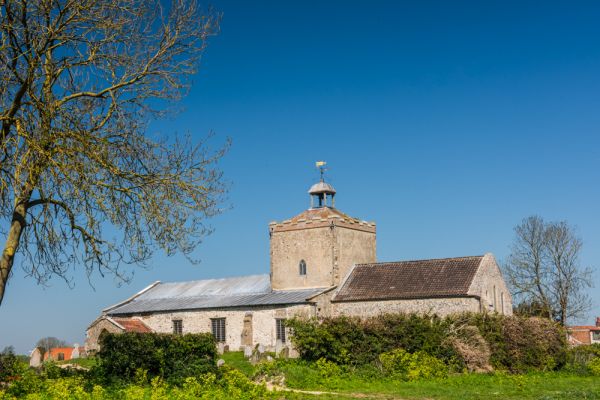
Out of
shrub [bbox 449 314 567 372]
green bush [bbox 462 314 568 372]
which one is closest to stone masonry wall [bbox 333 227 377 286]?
shrub [bbox 449 314 567 372]

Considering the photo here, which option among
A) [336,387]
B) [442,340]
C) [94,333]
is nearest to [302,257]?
[94,333]

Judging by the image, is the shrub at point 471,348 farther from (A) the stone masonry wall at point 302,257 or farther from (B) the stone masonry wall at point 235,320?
(A) the stone masonry wall at point 302,257

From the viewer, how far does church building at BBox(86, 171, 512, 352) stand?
126ft

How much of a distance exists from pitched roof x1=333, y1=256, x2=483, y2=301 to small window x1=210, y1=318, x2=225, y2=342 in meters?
7.82

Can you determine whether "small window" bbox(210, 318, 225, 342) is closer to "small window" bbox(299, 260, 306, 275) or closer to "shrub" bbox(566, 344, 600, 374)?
"small window" bbox(299, 260, 306, 275)

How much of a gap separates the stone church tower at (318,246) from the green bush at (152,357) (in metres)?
20.6

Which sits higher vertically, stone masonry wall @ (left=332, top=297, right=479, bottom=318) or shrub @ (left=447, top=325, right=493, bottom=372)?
stone masonry wall @ (left=332, top=297, right=479, bottom=318)

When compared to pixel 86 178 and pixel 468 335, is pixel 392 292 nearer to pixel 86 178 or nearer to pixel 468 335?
pixel 468 335

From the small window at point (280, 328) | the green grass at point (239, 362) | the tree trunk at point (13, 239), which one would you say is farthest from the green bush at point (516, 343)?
the tree trunk at point (13, 239)

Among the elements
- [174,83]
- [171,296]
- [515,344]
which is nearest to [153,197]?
[174,83]

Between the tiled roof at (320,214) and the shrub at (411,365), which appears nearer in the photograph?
the shrub at (411,365)

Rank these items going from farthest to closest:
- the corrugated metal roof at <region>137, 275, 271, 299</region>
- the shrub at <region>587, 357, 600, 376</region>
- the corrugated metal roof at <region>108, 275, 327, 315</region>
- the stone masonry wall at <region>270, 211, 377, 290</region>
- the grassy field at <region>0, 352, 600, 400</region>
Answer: the corrugated metal roof at <region>137, 275, 271, 299</region> → the stone masonry wall at <region>270, 211, 377, 290</region> → the corrugated metal roof at <region>108, 275, 327, 315</region> → the shrub at <region>587, 357, 600, 376</region> → the grassy field at <region>0, 352, 600, 400</region>

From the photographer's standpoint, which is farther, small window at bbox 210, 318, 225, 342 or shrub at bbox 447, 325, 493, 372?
small window at bbox 210, 318, 225, 342

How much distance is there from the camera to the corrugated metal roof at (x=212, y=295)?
42.6 m
